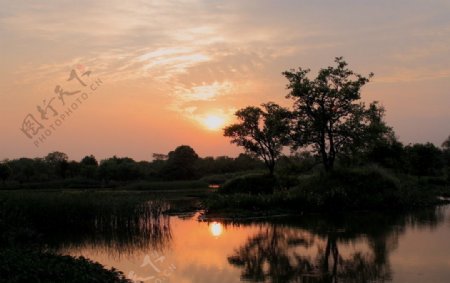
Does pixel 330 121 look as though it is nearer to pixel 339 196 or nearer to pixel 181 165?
pixel 339 196

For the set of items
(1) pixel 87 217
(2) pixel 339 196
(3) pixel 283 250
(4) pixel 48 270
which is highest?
(2) pixel 339 196

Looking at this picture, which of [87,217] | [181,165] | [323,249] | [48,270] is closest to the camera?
[48,270]

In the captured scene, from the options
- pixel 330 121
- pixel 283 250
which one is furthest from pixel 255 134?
pixel 283 250

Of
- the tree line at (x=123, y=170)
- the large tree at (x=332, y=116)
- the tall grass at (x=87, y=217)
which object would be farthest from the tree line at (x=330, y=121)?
the tree line at (x=123, y=170)

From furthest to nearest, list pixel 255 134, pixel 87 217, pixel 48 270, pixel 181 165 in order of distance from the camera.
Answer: pixel 181 165 < pixel 255 134 < pixel 87 217 < pixel 48 270

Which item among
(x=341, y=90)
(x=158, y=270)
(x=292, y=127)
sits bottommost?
(x=158, y=270)

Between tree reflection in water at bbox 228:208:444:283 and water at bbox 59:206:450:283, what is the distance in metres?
0.03

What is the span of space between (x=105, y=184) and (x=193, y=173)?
1827 cm

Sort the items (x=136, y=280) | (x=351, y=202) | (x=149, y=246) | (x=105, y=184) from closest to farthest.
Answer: (x=136, y=280) < (x=149, y=246) < (x=351, y=202) < (x=105, y=184)

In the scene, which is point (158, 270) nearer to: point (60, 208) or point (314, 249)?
point (314, 249)

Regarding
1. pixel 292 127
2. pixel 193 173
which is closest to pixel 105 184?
pixel 193 173

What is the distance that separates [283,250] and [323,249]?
1373mm

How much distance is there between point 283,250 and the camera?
1589cm

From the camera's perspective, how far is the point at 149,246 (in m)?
17.2
